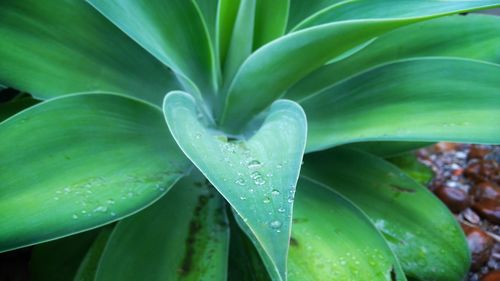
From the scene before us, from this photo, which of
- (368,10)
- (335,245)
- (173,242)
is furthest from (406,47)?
(173,242)

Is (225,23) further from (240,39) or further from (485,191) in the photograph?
(485,191)

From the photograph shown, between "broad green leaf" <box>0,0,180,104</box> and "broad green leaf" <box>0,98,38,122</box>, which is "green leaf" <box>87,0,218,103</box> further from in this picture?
"broad green leaf" <box>0,98,38,122</box>

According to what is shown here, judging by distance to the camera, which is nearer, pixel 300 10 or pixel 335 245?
pixel 335 245

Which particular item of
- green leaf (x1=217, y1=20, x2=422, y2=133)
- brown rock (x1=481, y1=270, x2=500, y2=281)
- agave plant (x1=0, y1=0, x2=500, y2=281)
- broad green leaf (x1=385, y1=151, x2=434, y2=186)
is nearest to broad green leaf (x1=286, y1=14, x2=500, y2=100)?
agave plant (x1=0, y1=0, x2=500, y2=281)

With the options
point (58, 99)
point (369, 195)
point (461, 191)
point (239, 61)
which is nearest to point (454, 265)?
point (369, 195)

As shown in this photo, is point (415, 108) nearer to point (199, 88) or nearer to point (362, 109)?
point (362, 109)

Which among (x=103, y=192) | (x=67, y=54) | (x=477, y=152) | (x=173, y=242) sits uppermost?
(x=67, y=54)
